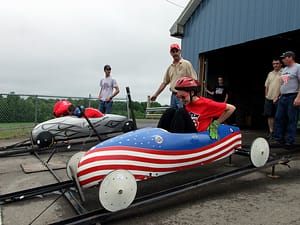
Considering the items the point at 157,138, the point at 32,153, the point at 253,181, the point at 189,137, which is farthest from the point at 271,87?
the point at 32,153

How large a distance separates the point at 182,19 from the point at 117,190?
27.0 feet

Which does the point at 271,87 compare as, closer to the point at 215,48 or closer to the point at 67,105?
the point at 215,48

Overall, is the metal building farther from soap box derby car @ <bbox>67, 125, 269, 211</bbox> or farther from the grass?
the grass

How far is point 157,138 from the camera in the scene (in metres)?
3.18

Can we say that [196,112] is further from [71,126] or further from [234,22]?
[234,22]

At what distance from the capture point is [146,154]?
9.99ft

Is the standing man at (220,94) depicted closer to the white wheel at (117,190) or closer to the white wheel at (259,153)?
the white wheel at (259,153)

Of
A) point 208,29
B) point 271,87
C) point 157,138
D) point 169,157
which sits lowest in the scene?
point 169,157

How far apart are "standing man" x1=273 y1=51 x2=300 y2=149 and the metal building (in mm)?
1538

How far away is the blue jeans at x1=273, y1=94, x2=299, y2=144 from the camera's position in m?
5.37

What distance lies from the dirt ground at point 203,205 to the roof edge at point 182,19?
6489mm

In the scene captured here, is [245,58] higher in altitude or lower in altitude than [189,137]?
higher

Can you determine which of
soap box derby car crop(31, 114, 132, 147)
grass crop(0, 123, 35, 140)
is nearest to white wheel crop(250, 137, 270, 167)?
soap box derby car crop(31, 114, 132, 147)

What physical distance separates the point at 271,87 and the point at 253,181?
3.45 meters
